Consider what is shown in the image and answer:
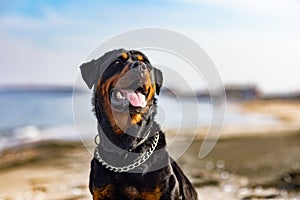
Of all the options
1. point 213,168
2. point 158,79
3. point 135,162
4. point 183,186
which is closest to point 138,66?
point 158,79

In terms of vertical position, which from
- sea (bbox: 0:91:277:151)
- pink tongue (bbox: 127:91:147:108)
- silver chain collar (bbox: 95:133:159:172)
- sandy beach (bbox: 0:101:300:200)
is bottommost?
sea (bbox: 0:91:277:151)

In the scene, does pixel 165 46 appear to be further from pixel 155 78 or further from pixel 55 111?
pixel 55 111

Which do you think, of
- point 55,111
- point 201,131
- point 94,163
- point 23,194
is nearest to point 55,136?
point 55,111

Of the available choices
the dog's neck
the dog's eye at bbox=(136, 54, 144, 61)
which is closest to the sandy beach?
the dog's neck

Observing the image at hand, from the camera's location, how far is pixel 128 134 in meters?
2.82

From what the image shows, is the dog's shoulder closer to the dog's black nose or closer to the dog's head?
the dog's head

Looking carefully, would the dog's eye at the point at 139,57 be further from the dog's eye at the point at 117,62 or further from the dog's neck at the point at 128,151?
the dog's neck at the point at 128,151

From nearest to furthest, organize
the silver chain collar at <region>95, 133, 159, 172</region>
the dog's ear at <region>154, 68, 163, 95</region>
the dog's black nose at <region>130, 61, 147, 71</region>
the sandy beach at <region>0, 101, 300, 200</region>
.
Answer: the dog's black nose at <region>130, 61, 147, 71</region>
the silver chain collar at <region>95, 133, 159, 172</region>
the dog's ear at <region>154, 68, 163, 95</region>
the sandy beach at <region>0, 101, 300, 200</region>

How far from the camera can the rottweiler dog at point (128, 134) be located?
8.81ft

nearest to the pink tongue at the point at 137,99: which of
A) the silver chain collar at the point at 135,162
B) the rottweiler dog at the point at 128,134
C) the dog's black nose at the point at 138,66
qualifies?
the rottweiler dog at the point at 128,134

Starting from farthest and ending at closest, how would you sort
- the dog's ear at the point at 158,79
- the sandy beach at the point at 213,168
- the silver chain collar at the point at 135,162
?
the sandy beach at the point at 213,168 < the dog's ear at the point at 158,79 < the silver chain collar at the point at 135,162

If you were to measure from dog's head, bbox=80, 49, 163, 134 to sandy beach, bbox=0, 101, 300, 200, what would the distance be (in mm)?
904

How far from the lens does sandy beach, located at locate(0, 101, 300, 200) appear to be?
4.27 metres

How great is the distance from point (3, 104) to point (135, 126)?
729cm
